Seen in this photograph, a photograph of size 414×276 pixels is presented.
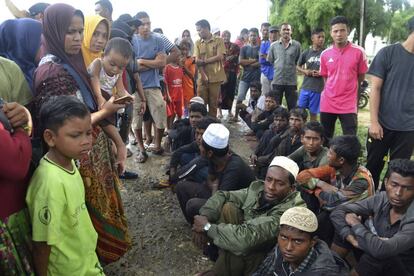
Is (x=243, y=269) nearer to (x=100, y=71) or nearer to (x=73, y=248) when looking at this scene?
(x=73, y=248)

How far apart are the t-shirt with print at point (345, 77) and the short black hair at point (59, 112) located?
11.2 feet

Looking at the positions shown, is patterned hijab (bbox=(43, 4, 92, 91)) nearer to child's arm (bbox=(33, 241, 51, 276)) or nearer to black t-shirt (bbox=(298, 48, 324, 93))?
child's arm (bbox=(33, 241, 51, 276))

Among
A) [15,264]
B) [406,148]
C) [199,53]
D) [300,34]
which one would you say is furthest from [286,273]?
[300,34]

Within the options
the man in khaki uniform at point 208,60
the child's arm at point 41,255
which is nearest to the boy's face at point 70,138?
the child's arm at point 41,255

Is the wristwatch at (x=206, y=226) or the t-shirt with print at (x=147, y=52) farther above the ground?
the t-shirt with print at (x=147, y=52)

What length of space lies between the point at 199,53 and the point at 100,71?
4058 mm

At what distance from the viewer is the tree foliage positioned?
563 inches

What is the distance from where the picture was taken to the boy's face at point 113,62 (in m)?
2.86

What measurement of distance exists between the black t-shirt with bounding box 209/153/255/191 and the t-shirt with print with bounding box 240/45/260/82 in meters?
4.86

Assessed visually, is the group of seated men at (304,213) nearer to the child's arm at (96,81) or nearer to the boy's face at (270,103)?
the child's arm at (96,81)

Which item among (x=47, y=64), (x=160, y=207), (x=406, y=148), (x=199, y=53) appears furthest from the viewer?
(x=199, y=53)

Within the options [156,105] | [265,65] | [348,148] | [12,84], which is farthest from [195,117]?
[265,65]

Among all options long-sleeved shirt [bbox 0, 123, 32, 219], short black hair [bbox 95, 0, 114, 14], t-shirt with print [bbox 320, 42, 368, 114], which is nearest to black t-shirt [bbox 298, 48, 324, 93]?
t-shirt with print [bbox 320, 42, 368, 114]

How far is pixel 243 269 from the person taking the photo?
2488mm
